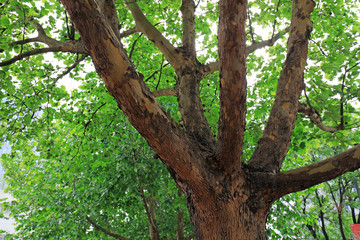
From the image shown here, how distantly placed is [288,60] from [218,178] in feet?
5.16

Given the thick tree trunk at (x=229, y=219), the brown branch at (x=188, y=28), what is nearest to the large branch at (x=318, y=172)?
the thick tree trunk at (x=229, y=219)

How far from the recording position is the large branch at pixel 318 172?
6.94 ft

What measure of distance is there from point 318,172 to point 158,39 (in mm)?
2359

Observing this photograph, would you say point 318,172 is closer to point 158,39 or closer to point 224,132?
point 224,132

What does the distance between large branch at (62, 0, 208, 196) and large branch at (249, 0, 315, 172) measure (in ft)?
2.50

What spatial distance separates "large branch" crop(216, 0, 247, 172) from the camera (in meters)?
1.65

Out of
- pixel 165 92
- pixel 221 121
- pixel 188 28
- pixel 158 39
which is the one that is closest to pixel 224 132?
pixel 221 121

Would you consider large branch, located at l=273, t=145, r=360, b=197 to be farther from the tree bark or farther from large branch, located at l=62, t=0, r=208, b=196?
large branch, located at l=62, t=0, r=208, b=196

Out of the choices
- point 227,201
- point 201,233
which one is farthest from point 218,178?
point 201,233

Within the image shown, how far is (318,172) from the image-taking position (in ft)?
7.08

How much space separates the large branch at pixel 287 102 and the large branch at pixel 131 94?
763 mm

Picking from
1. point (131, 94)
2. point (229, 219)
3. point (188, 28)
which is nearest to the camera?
point (131, 94)

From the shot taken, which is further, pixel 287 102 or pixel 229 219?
pixel 287 102

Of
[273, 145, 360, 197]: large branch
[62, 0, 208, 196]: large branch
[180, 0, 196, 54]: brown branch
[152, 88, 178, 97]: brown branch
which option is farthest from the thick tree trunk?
[180, 0, 196, 54]: brown branch
